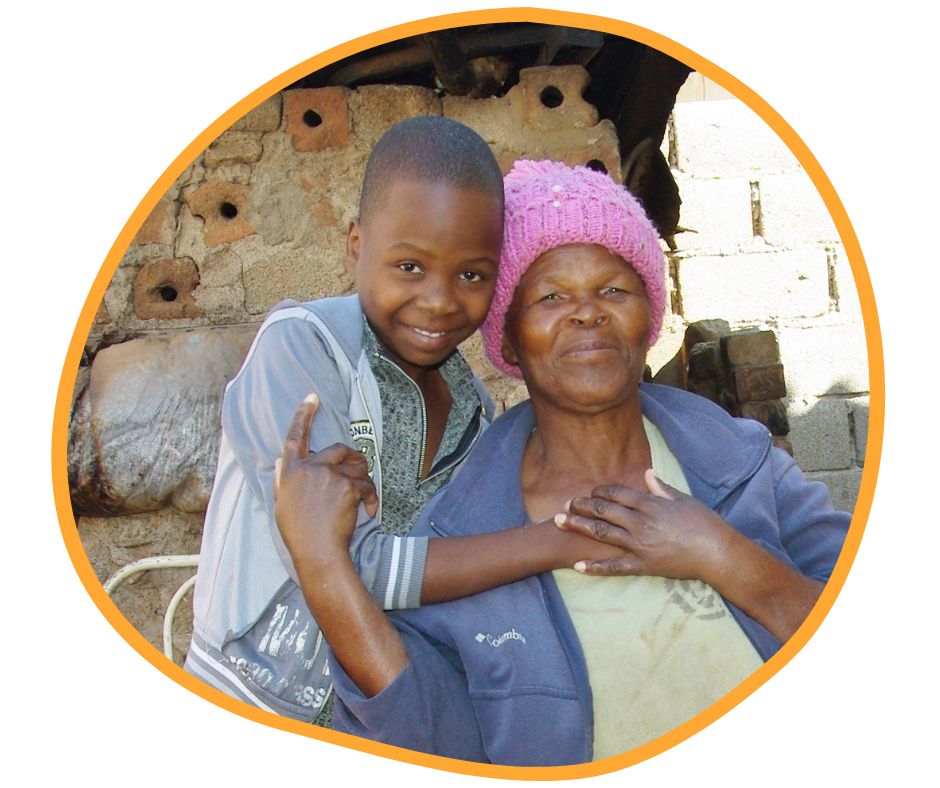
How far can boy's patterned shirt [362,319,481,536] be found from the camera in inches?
57.4

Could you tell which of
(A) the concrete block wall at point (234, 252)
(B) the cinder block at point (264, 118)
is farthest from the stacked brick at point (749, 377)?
(B) the cinder block at point (264, 118)

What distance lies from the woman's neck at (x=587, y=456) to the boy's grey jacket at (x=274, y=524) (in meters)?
0.29

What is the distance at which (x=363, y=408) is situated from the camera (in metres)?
1.37

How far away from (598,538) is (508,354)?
0.42 metres

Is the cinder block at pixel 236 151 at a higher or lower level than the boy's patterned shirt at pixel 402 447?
higher

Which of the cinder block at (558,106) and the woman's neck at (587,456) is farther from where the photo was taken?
the cinder block at (558,106)

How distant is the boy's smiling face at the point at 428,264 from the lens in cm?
133

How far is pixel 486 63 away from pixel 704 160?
57.4 inches

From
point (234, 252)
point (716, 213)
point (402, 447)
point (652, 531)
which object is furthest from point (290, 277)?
point (716, 213)

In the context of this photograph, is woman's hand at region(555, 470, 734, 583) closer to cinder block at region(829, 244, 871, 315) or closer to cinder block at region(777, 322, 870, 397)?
cinder block at region(777, 322, 870, 397)

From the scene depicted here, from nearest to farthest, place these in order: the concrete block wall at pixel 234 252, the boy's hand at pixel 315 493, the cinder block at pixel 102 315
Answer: the boy's hand at pixel 315 493 → the concrete block wall at pixel 234 252 → the cinder block at pixel 102 315

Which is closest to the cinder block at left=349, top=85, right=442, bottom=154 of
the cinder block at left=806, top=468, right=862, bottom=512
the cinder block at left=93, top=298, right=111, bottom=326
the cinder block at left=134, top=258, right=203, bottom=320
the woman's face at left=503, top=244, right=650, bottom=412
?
the cinder block at left=134, top=258, right=203, bottom=320

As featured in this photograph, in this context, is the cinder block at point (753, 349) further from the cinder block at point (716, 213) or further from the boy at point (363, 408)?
the boy at point (363, 408)

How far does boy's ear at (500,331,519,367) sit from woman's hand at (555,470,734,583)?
34cm
